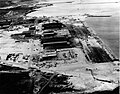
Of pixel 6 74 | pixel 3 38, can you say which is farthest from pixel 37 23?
pixel 6 74

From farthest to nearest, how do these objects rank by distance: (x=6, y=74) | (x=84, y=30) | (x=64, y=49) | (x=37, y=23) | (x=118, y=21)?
(x=37, y=23), (x=118, y=21), (x=84, y=30), (x=64, y=49), (x=6, y=74)

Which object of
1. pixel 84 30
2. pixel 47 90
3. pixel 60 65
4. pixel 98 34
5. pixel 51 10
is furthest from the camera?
pixel 51 10

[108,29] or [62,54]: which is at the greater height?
[62,54]

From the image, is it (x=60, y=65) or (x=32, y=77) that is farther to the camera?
(x=60, y=65)

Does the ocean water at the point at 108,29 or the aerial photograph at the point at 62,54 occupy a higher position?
the aerial photograph at the point at 62,54

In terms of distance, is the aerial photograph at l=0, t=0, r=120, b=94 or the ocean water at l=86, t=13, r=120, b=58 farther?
the ocean water at l=86, t=13, r=120, b=58

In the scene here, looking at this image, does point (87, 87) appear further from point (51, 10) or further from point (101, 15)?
point (51, 10)

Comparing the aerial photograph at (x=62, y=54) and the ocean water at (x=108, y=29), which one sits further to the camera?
the ocean water at (x=108, y=29)

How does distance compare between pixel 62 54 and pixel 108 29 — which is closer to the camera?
pixel 62 54
